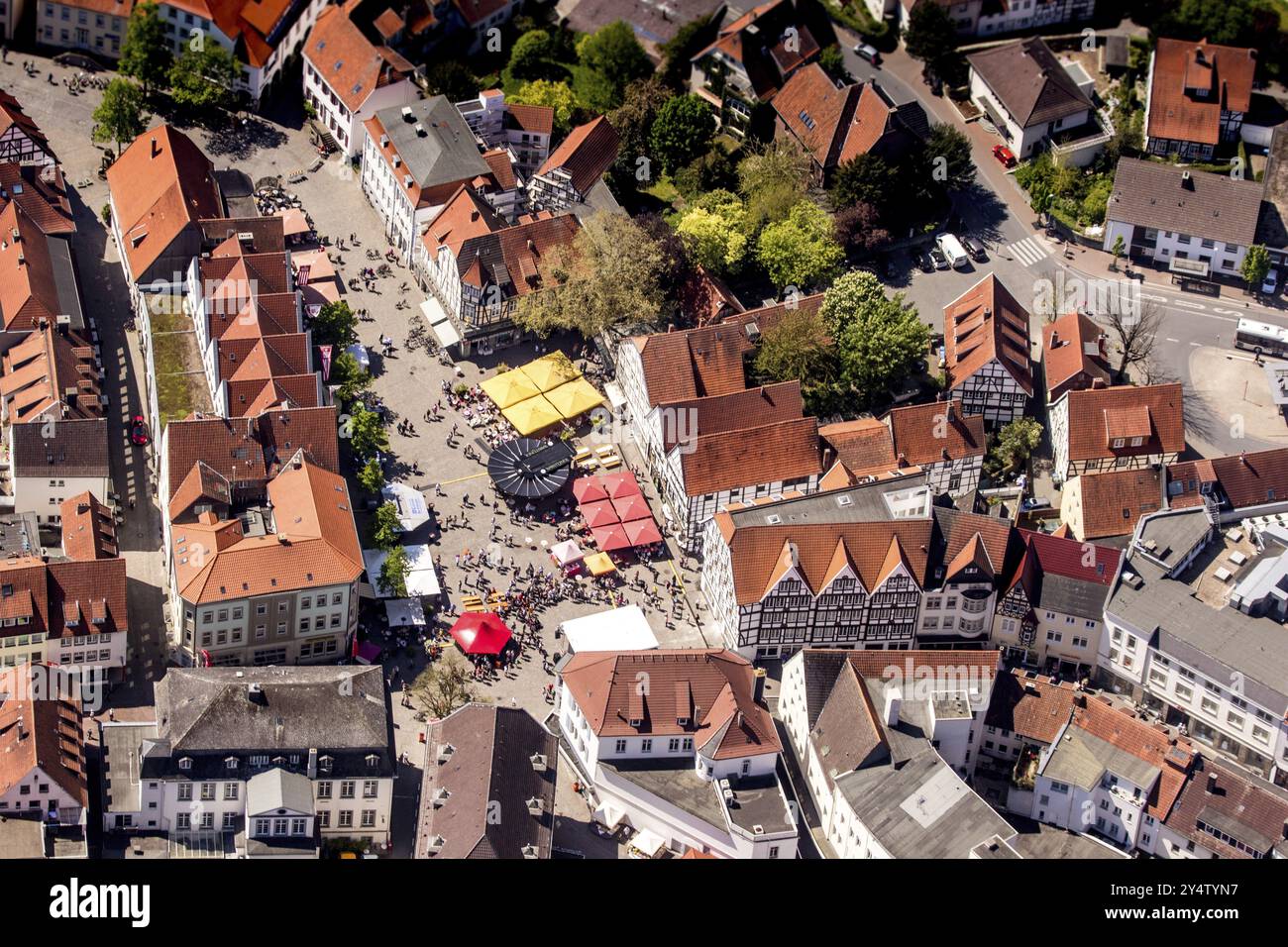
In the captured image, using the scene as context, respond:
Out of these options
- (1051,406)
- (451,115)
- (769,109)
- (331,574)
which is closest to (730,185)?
(769,109)

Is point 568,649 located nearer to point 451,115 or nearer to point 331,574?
point 331,574

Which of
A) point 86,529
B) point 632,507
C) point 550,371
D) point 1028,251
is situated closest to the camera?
point 86,529

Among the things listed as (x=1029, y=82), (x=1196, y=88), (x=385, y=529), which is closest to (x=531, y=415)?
(x=385, y=529)

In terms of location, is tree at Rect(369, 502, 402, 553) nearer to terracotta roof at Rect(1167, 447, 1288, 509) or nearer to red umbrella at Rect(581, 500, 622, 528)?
red umbrella at Rect(581, 500, 622, 528)

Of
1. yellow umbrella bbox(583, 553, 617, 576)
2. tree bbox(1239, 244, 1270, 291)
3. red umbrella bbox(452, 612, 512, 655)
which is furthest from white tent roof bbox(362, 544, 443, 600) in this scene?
tree bbox(1239, 244, 1270, 291)

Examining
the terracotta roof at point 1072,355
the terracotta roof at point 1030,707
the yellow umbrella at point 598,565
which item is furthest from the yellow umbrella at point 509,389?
the terracotta roof at point 1030,707

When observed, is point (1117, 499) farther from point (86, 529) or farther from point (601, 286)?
point (86, 529)
